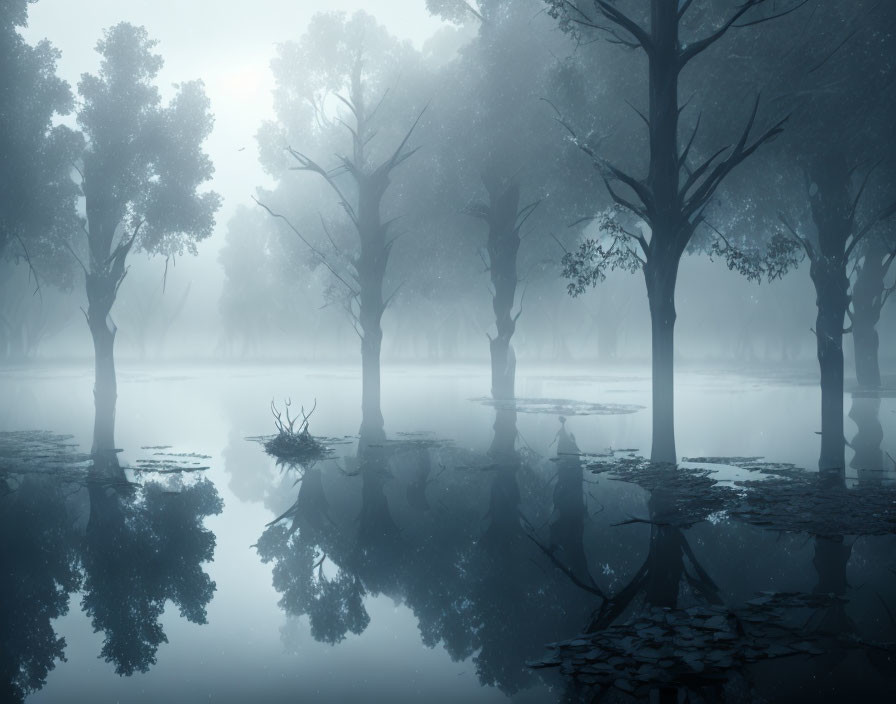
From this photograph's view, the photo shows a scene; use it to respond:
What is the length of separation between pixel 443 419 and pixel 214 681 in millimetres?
24376

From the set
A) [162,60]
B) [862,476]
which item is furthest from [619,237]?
[162,60]

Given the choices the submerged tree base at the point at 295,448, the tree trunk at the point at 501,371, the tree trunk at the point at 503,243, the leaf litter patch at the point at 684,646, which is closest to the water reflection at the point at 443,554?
the leaf litter patch at the point at 684,646

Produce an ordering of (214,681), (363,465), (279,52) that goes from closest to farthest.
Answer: (214,681) → (363,465) → (279,52)

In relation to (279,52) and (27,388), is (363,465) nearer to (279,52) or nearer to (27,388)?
(279,52)

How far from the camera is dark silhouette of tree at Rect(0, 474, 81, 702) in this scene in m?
7.02

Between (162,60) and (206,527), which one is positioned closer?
(206,527)

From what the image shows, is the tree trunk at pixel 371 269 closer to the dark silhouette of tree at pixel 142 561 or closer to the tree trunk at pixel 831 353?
the tree trunk at pixel 831 353

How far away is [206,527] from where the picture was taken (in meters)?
12.9

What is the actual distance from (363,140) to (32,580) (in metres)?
30.1

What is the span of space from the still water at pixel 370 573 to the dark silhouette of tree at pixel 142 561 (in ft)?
0.13

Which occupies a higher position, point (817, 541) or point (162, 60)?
point (162, 60)

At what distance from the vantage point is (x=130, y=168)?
36.6 metres

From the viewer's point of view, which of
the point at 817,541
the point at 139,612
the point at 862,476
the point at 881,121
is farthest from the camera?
the point at 881,121

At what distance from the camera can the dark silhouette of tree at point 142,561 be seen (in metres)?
7.97
